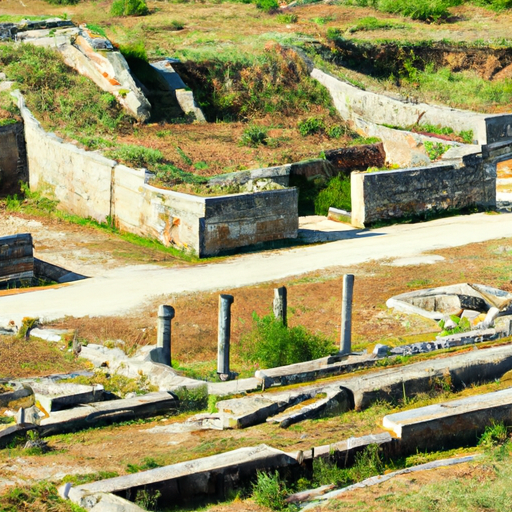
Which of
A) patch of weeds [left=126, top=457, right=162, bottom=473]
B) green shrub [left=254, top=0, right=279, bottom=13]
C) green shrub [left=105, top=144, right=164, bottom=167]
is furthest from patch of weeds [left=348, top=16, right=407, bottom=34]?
patch of weeds [left=126, top=457, right=162, bottom=473]

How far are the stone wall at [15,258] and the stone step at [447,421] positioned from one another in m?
10.6

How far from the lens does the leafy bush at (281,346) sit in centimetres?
1375

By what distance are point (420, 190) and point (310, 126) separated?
5491mm

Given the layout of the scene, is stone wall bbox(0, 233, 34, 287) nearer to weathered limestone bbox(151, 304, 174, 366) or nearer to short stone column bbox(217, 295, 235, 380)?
weathered limestone bbox(151, 304, 174, 366)

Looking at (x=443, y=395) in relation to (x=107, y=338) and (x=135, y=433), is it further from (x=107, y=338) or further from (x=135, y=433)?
(x=107, y=338)

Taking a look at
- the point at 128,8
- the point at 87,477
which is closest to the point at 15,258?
the point at 87,477

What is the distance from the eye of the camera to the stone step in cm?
988

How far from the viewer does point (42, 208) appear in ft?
83.0

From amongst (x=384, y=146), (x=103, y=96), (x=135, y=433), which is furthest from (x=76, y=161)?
(x=135, y=433)

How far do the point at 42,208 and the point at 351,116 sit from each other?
10038 millimetres

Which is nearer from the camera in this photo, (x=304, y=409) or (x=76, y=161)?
(x=304, y=409)

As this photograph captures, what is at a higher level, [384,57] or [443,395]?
[384,57]

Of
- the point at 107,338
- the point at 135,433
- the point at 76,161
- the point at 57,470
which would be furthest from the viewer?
the point at 76,161

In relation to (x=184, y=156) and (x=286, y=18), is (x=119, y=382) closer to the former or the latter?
(x=184, y=156)
